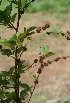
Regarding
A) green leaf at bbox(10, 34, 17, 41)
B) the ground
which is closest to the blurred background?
the ground

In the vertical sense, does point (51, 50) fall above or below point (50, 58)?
above

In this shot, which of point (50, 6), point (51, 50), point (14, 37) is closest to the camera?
point (14, 37)

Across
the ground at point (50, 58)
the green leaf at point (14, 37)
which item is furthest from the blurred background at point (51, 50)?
the green leaf at point (14, 37)

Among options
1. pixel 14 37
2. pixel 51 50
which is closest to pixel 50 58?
pixel 51 50

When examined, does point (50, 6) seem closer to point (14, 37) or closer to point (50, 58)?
point (50, 58)

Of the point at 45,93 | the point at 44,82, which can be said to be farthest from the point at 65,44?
the point at 45,93

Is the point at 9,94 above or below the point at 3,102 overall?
above

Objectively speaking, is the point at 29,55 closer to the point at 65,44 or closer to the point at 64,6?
the point at 65,44
